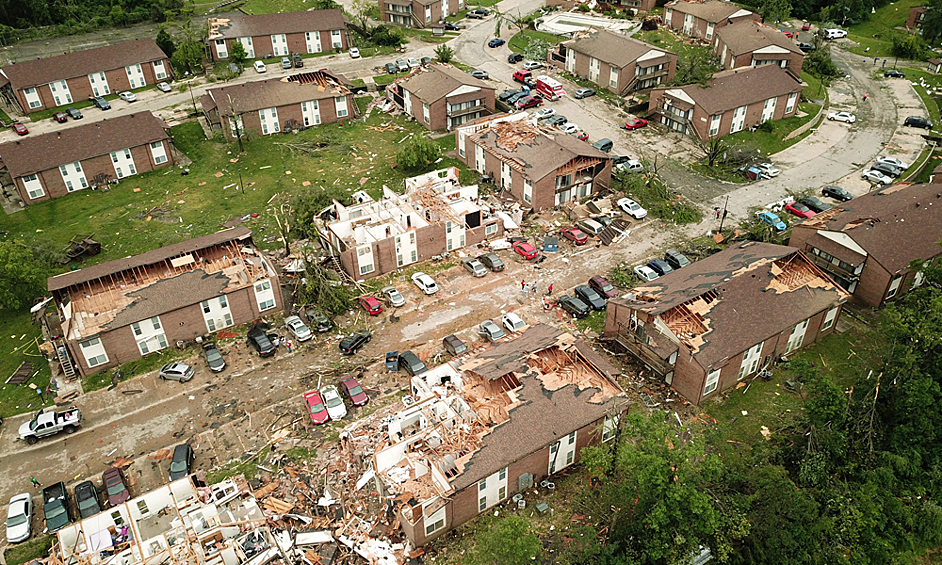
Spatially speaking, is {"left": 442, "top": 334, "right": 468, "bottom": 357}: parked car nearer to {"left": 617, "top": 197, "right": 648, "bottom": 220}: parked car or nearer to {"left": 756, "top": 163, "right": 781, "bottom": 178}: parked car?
{"left": 617, "top": 197, "right": 648, "bottom": 220}: parked car

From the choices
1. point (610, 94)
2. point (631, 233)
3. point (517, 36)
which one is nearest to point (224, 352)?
point (631, 233)

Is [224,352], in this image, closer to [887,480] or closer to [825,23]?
[887,480]

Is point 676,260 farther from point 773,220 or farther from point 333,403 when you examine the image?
point 333,403

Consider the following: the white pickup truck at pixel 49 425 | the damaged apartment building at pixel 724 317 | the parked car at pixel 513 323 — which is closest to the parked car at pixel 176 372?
the white pickup truck at pixel 49 425

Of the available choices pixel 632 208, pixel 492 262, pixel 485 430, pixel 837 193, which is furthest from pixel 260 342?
pixel 837 193

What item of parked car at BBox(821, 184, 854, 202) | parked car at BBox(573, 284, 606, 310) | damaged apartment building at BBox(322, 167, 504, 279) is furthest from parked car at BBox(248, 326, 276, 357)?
parked car at BBox(821, 184, 854, 202)

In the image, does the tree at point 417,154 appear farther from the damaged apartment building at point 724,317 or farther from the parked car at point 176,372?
the parked car at point 176,372
